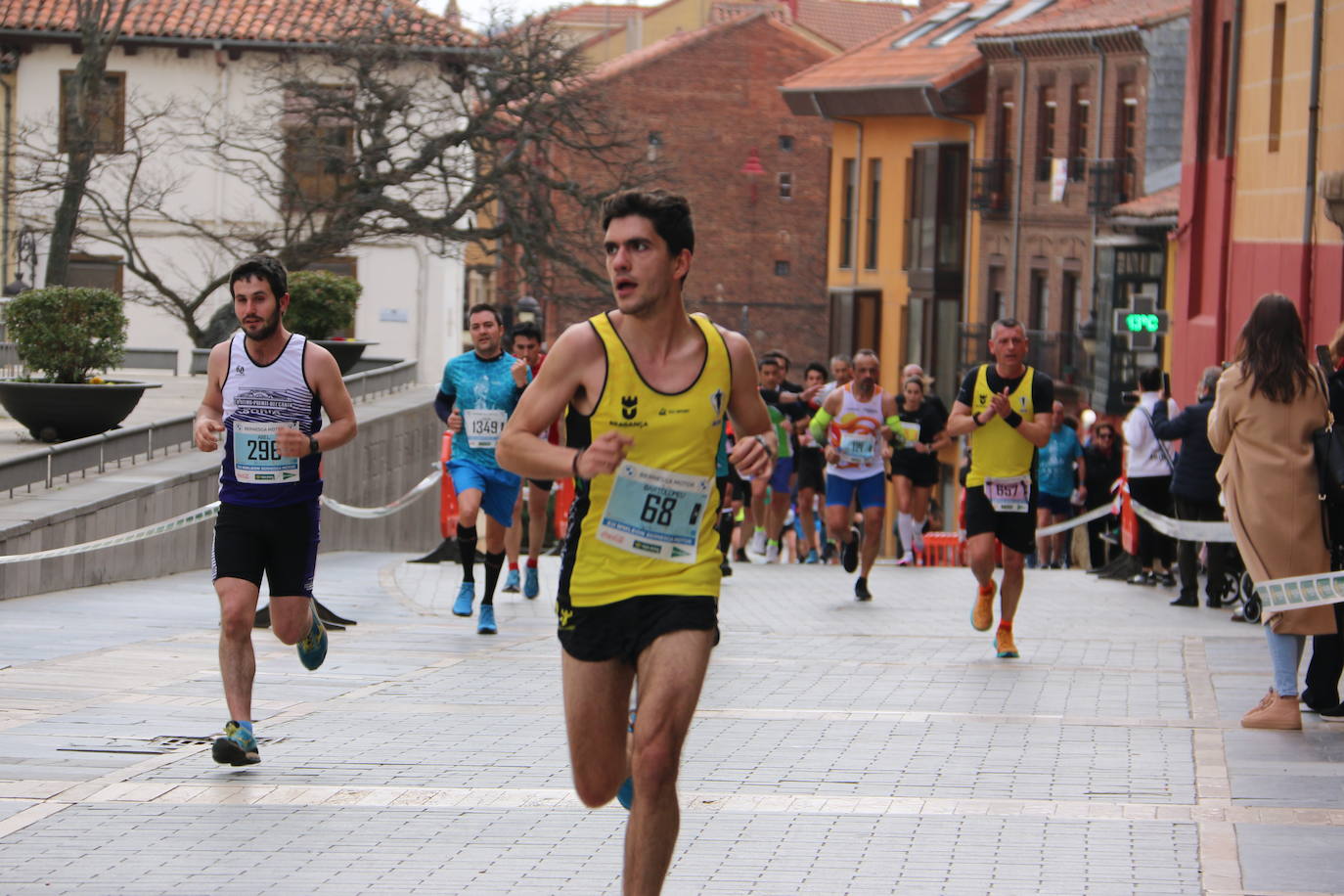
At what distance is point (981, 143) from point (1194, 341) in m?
24.6

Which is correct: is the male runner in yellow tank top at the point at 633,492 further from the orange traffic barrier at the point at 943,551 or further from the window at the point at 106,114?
the window at the point at 106,114

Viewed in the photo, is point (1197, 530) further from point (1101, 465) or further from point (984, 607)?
point (1101, 465)

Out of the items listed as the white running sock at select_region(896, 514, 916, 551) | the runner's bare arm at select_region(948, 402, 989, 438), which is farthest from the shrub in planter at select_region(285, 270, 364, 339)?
the runner's bare arm at select_region(948, 402, 989, 438)

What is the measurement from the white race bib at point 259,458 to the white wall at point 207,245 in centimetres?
3382

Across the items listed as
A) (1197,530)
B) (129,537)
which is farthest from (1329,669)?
(129,537)

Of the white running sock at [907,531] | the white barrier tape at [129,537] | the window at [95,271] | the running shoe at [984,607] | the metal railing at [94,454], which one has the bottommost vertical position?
the white running sock at [907,531]

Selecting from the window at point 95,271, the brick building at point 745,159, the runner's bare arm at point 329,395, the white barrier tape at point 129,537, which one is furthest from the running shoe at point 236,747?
the brick building at point 745,159

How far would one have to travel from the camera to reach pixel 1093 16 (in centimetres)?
4631

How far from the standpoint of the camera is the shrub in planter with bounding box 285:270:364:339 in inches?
1077

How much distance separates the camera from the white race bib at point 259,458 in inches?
333

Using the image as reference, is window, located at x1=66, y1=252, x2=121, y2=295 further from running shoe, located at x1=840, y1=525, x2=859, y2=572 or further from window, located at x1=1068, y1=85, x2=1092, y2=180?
running shoe, located at x1=840, y1=525, x2=859, y2=572

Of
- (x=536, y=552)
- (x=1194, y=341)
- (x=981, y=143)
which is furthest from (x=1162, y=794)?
(x=981, y=143)

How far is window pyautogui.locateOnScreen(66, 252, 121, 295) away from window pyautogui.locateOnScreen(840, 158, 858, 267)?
20718mm

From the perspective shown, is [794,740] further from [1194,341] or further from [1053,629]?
[1194,341]
